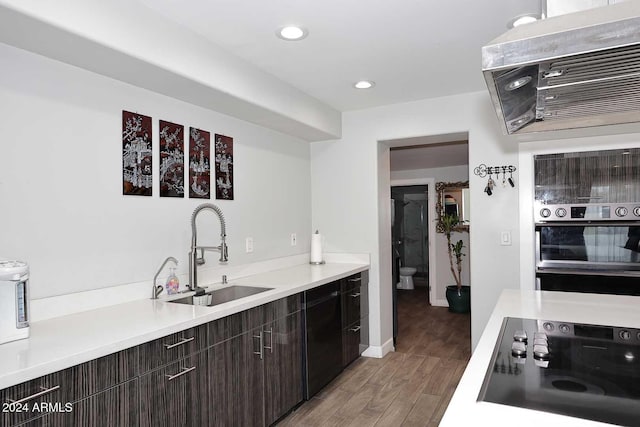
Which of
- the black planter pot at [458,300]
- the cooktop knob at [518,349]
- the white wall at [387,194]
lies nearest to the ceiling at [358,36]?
the white wall at [387,194]

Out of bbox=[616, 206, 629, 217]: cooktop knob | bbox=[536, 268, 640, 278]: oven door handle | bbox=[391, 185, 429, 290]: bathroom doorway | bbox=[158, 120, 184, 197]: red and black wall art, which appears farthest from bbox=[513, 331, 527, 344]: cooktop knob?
bbox=[391, 185, 429, 290]: bathroom doorway

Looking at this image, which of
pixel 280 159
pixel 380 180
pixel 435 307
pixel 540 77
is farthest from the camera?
pixel 435 307

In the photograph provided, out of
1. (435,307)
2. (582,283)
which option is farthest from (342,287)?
(435,307)

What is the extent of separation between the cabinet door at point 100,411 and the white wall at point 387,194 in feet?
8.25

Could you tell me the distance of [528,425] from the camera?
867 mm

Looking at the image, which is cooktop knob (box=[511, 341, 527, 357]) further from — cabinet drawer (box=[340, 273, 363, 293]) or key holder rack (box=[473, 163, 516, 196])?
key holder rack (box=[473, 163, 516, 196])

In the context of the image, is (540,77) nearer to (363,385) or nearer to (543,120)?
(543,120)

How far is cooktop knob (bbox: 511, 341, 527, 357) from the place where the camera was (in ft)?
4.23

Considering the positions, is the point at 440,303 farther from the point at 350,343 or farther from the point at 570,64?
the point at 570,64

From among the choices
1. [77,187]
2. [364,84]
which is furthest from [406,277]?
[77,187]

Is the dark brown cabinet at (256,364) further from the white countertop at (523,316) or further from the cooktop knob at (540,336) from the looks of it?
the cooktop knob at (540,336)

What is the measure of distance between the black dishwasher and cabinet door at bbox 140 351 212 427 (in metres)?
0.95

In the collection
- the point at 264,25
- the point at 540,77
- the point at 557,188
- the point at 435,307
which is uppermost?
the point at 264,25

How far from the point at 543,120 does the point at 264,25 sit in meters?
1.44
